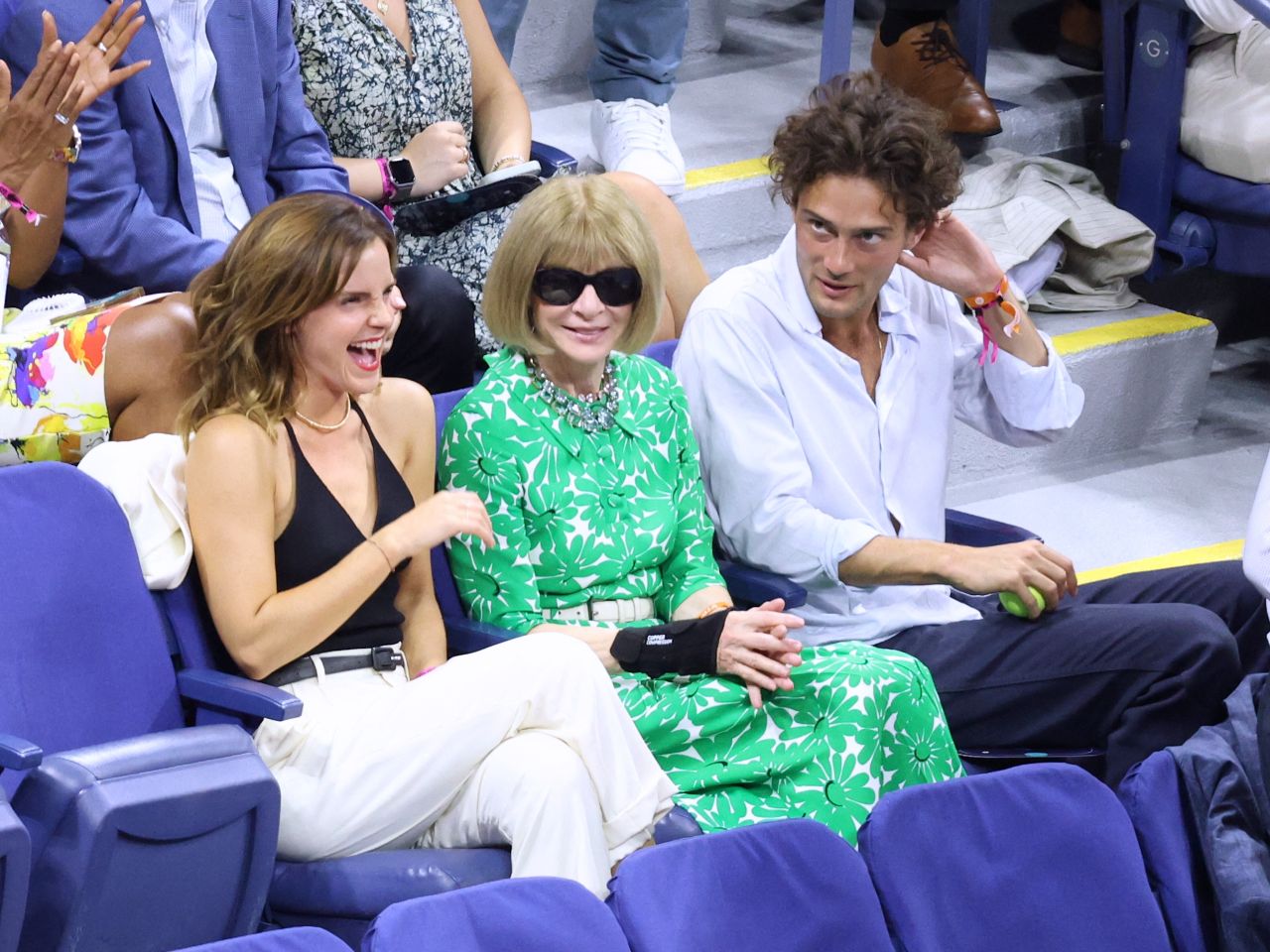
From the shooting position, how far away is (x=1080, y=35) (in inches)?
197

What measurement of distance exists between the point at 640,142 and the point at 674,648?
5.60ft

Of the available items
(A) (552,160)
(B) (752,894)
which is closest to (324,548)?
(B) (752,894)

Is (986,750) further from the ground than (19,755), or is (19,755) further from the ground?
(19,755)

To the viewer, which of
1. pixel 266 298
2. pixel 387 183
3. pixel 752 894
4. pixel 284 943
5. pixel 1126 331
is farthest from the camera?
pixel 1126 331

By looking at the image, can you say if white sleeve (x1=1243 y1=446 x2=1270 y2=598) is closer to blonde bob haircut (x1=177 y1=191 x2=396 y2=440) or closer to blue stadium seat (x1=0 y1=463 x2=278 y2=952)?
blonde bob haircut (x1=177 y1=191 x2=396 y2=440)

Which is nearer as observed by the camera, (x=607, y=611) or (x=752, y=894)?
(x=752, y=894)

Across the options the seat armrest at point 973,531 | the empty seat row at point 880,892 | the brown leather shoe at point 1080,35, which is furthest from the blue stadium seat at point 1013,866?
the brown leather shoe at point 1080,35

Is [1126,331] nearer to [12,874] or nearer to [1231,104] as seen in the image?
[1231,104]

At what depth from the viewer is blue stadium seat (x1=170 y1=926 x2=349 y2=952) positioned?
161 centimetres

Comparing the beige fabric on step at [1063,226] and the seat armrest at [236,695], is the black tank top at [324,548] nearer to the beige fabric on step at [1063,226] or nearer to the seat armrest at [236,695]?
the seat armrest at [236,695]

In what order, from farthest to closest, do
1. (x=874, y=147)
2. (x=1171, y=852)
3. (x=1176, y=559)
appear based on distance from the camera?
(x=1176, y=559), (x=874, y=147), (x=1171, y=852)

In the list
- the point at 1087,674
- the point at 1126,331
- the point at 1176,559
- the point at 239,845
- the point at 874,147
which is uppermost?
the point at 874,147

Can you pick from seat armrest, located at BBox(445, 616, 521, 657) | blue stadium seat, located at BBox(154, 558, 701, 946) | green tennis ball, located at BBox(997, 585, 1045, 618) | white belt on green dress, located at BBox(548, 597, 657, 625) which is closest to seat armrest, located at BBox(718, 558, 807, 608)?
white belt on green dress, located at BBox(548, 597, 657, 625)

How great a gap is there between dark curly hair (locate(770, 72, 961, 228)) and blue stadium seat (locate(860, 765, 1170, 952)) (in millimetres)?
941
